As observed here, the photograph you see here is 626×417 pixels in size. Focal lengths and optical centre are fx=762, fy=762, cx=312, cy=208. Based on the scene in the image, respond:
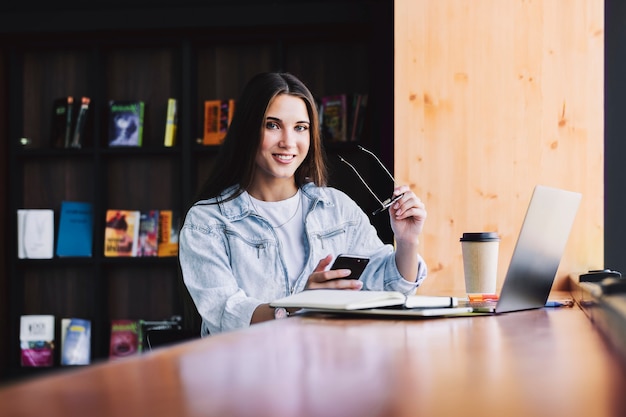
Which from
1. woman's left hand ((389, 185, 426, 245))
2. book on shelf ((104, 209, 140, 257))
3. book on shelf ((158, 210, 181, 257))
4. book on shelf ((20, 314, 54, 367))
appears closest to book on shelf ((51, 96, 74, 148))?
book on shelf ((104, 209, 140, 257))

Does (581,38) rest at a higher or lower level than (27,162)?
higher

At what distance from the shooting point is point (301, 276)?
217cm

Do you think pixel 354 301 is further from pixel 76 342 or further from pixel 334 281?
pixel 76 342

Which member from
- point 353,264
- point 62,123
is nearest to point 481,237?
point 353,264

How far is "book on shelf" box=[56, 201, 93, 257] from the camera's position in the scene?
420 cm

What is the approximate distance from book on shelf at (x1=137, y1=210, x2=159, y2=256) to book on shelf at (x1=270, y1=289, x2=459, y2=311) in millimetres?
2868

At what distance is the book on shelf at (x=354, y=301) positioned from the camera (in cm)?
131

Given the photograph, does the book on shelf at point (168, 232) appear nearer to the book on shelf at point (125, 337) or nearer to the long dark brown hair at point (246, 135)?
the book on shelf at point (125, 337)

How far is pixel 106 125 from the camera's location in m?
4.30

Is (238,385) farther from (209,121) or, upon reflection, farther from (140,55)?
(140,55)

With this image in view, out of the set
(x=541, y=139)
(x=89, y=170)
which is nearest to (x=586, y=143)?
(x=541, y=139)

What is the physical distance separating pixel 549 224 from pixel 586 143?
141cm

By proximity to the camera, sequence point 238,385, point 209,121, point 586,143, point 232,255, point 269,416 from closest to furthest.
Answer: point 269,416 → point 238,385 → point 232,255 → point 586,143 → point 209,121

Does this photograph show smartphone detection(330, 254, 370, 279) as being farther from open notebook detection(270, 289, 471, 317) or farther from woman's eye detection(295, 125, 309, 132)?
woman's eye detection(295, 125, 309, 132)
